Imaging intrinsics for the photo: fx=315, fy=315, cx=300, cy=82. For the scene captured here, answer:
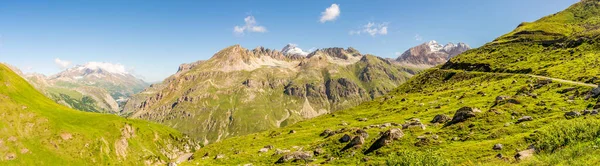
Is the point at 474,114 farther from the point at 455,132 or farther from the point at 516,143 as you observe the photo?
the point at 516,143

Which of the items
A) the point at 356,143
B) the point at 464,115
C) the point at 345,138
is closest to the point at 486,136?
the point at 464,115

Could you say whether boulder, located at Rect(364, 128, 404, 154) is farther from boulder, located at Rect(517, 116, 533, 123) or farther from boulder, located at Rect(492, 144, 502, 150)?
boulder, located at Rect(517, 116, 533, 123)

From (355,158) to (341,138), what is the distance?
17.2 m

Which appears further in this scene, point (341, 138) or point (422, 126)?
point (341, 138)

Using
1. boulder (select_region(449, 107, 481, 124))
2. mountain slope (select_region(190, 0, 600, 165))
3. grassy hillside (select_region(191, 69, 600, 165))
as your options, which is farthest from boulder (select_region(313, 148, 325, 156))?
boulder (select_region(449, 107, 481, 124))

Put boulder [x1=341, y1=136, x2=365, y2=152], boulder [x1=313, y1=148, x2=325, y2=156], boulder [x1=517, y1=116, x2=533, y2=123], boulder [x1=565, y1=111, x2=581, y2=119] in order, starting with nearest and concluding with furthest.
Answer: boulder [x1=565, y1=111, x2=581, y2=119], boulder [x1=517, y1=116, x2=533, y2=123], boulder [x1=341, y1=136, x2=365, y2=152], boulder [x1=313, y1=148, x2=325, y2=156]

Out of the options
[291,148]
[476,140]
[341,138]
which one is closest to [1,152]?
[291,148]

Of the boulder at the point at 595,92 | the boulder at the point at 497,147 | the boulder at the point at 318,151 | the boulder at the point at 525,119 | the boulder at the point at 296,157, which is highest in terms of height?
the boulder at the point at 595,92

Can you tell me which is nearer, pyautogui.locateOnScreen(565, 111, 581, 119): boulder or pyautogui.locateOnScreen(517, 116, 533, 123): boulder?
pyautogui.locateOnScreen(565, 111, 581, 119): boulder

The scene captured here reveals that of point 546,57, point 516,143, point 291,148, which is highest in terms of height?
point 546,57

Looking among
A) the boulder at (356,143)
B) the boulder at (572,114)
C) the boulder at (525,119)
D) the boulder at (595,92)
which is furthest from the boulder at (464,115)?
the boulder at (595,92)

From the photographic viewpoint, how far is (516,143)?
167 feet

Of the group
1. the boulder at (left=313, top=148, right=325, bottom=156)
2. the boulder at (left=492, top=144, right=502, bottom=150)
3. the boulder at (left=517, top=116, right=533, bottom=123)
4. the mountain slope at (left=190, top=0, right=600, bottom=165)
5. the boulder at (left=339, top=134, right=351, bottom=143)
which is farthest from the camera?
the boulder at (left=339, top=134, right=351, bottom=143)

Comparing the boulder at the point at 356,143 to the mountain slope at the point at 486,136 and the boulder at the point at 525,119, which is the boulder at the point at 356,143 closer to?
the mountain slope at the point at 486,136
